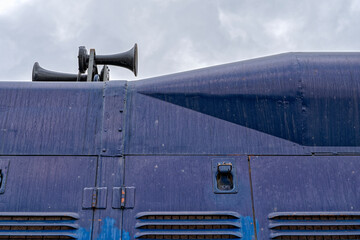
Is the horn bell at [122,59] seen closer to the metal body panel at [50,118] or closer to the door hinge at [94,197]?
the metal body panel at [50,118]

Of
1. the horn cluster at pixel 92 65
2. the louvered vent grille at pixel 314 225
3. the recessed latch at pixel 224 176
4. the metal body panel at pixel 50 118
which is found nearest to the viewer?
the louvered vent grille at pixel 314 225

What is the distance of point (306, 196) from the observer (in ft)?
8.76

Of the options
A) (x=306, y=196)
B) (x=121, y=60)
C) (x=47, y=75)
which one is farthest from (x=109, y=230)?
(x=47, y=75)

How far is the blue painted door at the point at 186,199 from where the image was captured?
257 cm

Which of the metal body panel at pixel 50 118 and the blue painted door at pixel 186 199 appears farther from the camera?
the metal body panel at pixel 50 118

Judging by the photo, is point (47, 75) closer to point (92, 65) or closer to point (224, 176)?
point (92, 65)

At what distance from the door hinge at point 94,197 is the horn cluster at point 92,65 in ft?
6.51

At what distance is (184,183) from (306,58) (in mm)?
1551

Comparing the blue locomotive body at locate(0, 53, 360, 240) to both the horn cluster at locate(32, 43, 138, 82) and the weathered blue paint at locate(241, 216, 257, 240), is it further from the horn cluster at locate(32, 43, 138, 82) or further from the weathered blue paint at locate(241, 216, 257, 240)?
the horn cluster at locate(32, 43, 138, 82)

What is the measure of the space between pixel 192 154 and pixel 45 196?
1168 mm

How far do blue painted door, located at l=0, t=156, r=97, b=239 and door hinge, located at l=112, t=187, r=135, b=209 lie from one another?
0.19 m

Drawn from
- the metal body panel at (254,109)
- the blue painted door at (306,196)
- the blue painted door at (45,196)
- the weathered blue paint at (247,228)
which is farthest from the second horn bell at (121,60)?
the weathered blue paint at (247,228)

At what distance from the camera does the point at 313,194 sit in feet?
8.79

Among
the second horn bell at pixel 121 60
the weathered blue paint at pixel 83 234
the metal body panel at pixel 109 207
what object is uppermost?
the second horn bell at pixel 121 60
